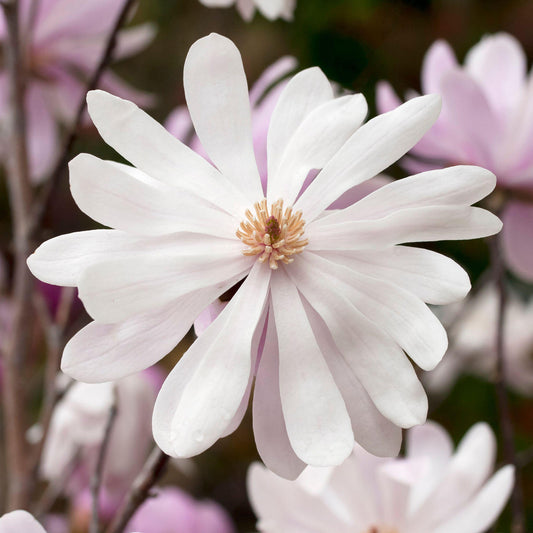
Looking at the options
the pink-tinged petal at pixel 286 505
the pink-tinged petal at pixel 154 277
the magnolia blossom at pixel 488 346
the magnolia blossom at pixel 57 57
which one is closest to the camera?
the pink-tinged petal at pixel 154 277

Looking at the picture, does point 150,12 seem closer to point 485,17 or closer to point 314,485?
point 485,17

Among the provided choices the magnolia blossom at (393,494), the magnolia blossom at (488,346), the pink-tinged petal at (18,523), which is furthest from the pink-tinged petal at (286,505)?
the magnolia blossom at (488,346)

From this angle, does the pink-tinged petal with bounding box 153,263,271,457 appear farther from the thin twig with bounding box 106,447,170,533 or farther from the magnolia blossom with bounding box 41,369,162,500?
the magnolia blossom with bounding box 41,369,162,500

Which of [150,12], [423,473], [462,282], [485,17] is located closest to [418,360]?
[462,282]

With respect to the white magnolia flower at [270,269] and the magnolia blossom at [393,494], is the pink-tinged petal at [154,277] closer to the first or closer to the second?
the white magnolia flower at [270,269]

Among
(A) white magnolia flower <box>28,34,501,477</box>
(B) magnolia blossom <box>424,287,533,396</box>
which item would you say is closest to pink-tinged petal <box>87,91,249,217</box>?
(A) white magnolia flower <box>28,34,501,477</box>

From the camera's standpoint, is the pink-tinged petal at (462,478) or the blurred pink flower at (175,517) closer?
the pink-tinged petal at (462,478)

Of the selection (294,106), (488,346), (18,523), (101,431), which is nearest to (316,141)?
(294,106)
